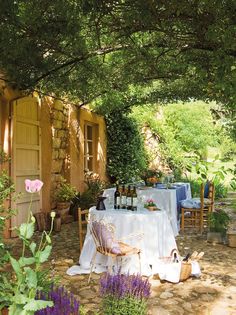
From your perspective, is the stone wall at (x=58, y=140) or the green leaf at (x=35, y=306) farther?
the stone wall at (x=58, y=140)

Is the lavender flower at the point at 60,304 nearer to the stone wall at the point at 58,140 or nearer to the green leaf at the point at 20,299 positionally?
the green leaf at the point at 20,299

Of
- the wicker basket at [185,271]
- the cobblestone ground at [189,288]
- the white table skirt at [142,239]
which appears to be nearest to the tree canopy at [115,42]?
the white table skirt at [142,239]

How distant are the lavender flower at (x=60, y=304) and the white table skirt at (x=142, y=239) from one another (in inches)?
74.2

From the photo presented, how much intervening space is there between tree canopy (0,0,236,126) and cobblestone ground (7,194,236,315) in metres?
1.74

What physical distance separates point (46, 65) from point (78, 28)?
957 mm

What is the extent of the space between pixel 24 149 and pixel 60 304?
4.41m

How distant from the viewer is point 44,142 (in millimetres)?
6770

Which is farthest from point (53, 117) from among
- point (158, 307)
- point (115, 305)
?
point (115, 305)

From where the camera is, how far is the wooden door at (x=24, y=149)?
5844mm

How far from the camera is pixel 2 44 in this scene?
3943 millimetres

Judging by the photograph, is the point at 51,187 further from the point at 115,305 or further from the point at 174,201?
the point at 115,305

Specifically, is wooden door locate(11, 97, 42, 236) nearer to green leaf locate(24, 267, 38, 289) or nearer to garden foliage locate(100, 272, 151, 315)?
garden foliage locate(100, 272, 151, 315)

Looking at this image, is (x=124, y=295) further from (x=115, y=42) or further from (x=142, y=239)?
(x=115, y=42)

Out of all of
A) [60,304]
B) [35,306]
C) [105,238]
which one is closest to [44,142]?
[105,238]
